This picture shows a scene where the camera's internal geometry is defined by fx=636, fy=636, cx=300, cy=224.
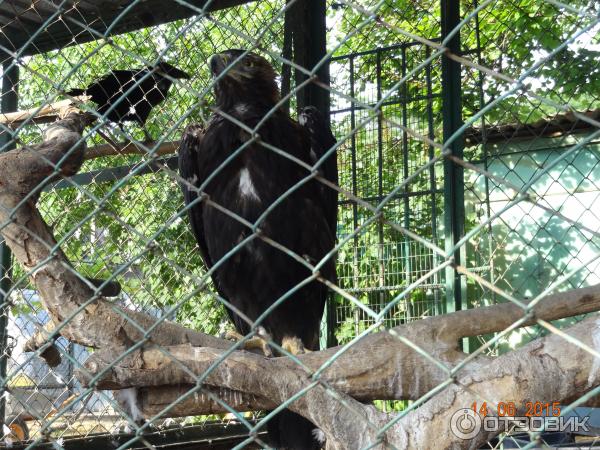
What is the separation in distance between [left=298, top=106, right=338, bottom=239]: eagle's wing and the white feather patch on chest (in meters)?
0.37

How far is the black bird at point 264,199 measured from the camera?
3.17m

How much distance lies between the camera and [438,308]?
12.6 ft

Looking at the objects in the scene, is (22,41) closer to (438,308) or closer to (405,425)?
(438,308)

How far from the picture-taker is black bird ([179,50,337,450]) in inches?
125

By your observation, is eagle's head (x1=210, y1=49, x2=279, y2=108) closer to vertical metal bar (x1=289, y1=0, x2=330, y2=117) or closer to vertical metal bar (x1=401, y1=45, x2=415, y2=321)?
vertical metal bar (x1=289, y1=0, x2=330, y2=117)

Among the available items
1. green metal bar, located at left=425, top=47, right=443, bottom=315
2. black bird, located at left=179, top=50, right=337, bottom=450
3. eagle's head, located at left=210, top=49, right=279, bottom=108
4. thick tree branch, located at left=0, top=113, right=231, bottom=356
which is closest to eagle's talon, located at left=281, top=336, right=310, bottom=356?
black bird, located at left=179, top=50, right=337, bottom=450

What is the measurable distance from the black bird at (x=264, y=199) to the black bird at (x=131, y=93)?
2.40 ft

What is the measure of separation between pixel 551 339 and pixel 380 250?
251 cm

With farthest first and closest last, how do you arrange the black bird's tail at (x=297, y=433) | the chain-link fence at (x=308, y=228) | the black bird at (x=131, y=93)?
1. the black bird at (x=131, y=93)
2. the black bird's tail at (x=297, y=433)
3. the chain-link fence at (x=308, y=228)

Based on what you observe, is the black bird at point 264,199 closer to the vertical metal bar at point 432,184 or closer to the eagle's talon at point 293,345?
the eagle's talon at point 293,345

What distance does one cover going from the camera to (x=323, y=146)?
3.33 m

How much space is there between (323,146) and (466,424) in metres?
2.09

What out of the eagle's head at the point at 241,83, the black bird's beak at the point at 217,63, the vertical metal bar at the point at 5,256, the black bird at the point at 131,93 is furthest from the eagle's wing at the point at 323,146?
the vertical metal bar at the point at 5,256
